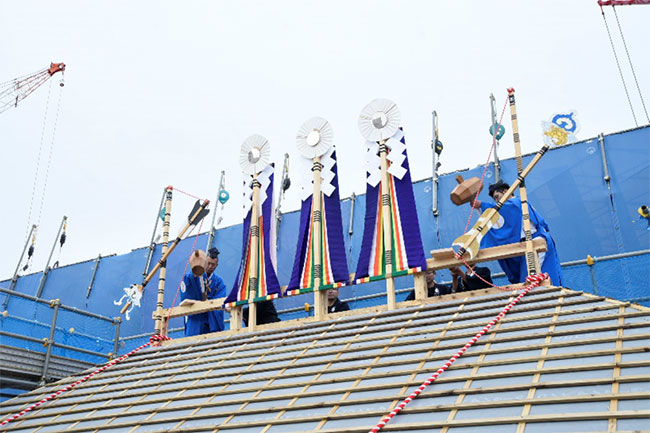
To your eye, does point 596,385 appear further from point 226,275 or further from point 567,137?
point 226,275

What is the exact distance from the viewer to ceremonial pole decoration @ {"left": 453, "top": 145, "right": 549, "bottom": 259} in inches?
221

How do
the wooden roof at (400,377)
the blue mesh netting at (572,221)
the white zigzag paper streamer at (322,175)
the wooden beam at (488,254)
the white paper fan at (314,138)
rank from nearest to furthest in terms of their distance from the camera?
1. the wooden roof at (400,377)
2. the wooden beam at (488,254)
3. the white zigzag paper streamer at (322,175)
4. the white paper fan at (314,138)
5. the blue mesh netting at (572,221)

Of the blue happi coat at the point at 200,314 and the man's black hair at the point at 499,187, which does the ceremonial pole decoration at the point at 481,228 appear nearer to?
the man's black hair at the point at 499,187

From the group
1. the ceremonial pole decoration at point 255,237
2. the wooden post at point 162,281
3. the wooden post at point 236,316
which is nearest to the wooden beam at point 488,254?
the ceremonial pole decoration at point 255,237

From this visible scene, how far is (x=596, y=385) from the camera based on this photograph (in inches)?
137

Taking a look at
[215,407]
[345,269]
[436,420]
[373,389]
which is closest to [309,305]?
[345,269]

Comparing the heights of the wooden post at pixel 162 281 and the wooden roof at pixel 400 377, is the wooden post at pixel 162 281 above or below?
above

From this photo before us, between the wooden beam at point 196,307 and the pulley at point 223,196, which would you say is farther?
the pulley at point 223,196

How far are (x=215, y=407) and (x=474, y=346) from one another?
6.76 feet

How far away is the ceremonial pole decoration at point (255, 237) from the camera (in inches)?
271

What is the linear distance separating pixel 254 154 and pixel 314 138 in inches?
37.3

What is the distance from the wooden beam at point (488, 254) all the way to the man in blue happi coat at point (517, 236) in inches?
17.4

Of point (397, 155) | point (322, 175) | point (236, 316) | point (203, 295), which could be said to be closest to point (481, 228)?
point (397, 155)

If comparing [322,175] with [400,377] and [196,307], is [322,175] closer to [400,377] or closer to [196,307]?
[196,307]
